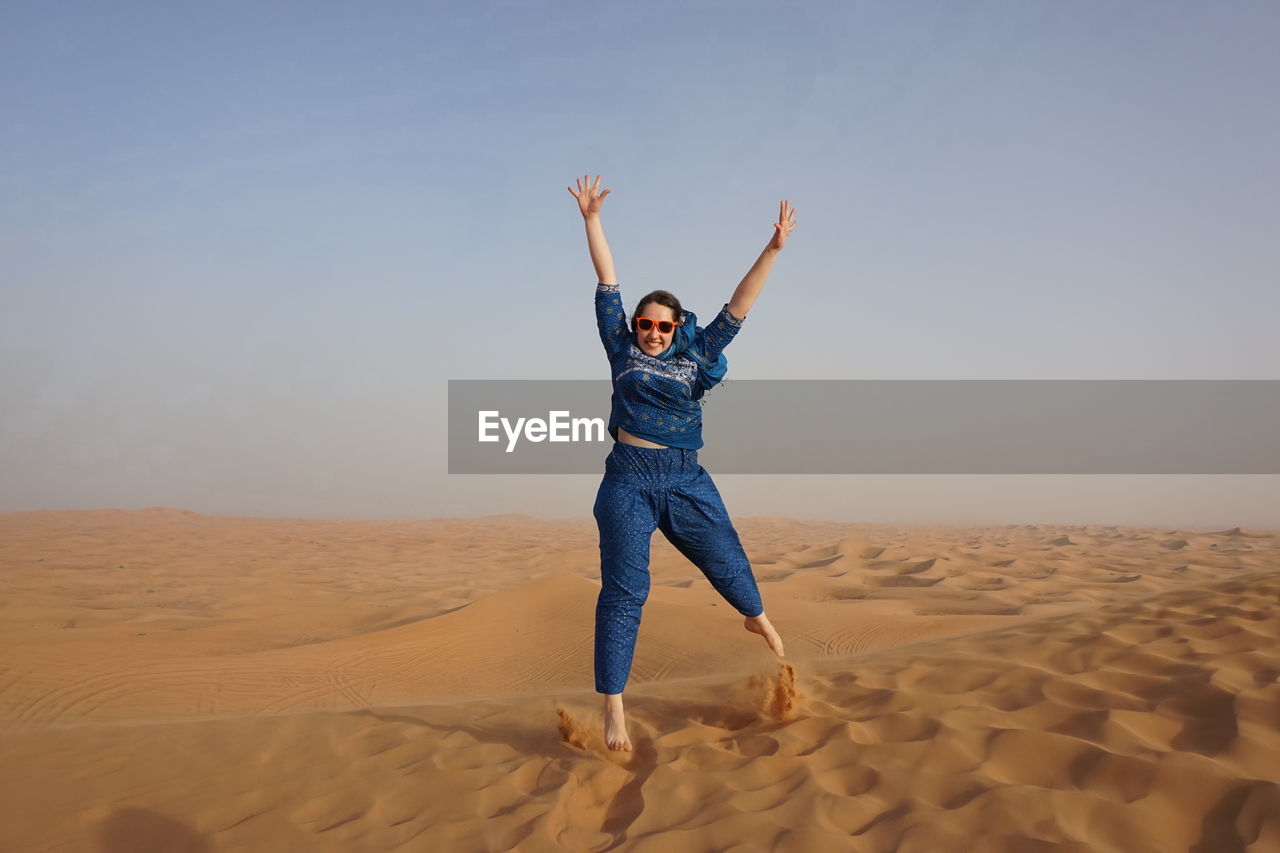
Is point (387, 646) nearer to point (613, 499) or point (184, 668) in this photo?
point (184, 668)

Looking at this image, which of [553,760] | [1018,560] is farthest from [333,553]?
[553,760]

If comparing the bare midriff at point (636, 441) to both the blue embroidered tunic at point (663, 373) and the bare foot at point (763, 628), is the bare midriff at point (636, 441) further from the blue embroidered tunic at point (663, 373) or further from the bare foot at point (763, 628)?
the bare foot at point (763, 628)

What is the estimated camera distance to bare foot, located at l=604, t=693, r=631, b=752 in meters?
3.22

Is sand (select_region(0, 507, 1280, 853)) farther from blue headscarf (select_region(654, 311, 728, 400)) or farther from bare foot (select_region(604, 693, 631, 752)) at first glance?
blue headscarf (select_region(654, 311, 728, 400))

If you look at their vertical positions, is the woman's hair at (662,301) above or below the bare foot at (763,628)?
above

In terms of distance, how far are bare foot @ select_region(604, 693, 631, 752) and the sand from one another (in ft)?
0.20

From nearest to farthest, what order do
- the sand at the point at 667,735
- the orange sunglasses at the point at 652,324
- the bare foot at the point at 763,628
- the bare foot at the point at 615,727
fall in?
the sand at the point at 667,735 < the bare foot at the point at 615,727 < the orange sunglasses at the point at 652,324 < the bare foot at the point at 763,628

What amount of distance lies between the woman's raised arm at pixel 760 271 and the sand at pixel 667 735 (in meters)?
1.84

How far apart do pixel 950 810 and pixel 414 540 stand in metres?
19.2

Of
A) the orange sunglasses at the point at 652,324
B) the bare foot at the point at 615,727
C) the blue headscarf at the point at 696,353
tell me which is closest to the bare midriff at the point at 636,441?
the blue headscarf at the point at 696,353

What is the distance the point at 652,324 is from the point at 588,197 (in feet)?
2.43

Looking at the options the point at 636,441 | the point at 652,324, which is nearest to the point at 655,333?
the point at 652,324

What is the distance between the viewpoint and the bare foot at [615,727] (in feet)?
10.6

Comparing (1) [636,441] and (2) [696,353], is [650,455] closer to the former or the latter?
(1) [636,441]
